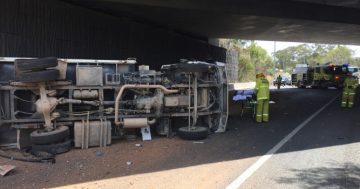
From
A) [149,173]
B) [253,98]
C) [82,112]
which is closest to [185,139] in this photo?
[82,112]

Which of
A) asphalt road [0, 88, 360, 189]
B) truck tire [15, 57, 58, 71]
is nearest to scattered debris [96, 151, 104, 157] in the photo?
asphalt road [0, 88, 360, 189]

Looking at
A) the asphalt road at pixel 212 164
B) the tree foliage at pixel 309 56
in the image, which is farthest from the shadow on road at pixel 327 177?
the tree foliage at pixel 309 56

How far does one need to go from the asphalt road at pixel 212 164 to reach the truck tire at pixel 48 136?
0.41 metres

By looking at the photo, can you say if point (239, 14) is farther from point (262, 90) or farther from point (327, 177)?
point (327, 177)

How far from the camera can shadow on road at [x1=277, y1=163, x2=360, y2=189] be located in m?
6.58

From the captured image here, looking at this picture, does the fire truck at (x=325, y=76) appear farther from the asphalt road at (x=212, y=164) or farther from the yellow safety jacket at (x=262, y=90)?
the asphalt road at (x=212, y=164)

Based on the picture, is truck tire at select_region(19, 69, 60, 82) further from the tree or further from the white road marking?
the tree

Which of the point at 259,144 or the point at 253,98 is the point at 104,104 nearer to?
the point at 259,144

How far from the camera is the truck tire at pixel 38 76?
30.1 ft

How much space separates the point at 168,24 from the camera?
2694 centimetres

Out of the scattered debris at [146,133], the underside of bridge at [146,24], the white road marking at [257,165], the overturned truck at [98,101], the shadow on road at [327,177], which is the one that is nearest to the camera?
the shadow on road at [327,177]

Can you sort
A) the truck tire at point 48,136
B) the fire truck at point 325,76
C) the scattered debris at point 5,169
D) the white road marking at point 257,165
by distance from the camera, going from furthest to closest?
1. the fire truck at point 325,76
2. the truck tire at point 48,136
3. the scattered debris at point 5,169
4. the white road marking at point 257,165

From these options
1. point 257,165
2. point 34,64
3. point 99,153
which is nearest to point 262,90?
point 257,165

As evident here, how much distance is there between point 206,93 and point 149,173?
4663 mm
